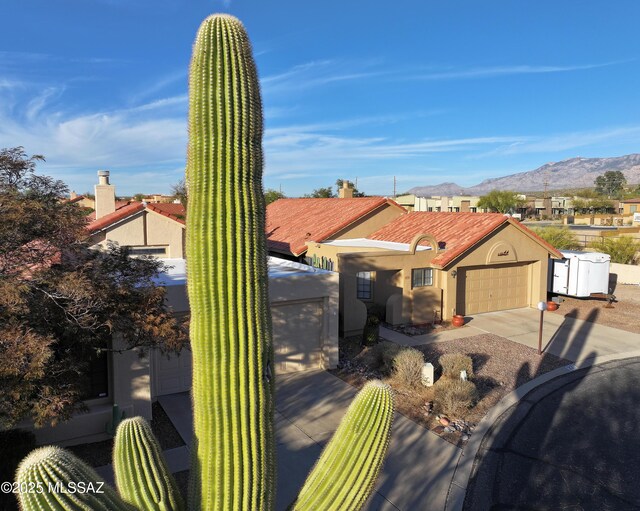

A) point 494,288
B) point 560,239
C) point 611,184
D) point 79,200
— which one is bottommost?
point 494,288

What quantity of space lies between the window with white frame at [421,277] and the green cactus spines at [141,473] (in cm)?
1515

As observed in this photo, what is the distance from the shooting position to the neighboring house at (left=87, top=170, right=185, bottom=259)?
14.7m

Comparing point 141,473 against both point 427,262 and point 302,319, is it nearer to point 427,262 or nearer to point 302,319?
point 302,319

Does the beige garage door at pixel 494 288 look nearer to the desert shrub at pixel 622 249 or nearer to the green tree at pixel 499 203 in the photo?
the desert shrub at pixel 622 249

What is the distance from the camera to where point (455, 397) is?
1167cm

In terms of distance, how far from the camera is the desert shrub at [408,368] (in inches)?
520

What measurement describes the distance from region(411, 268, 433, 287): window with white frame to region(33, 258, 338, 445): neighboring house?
17.8 feet

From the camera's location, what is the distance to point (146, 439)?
5164 mm

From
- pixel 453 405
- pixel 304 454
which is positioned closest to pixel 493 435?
pixel 453 405

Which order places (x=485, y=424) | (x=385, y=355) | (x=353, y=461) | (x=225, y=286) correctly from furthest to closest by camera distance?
(x=385, y=355)
(x=485, y=424)
(x=353, y=461)
(x=225, y=286)

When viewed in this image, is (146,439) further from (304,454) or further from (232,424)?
(304,454)

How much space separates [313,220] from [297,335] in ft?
42.4

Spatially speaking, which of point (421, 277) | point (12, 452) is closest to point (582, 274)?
point (421, 277)

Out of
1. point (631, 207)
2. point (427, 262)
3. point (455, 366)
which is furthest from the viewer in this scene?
point (631, 207)
